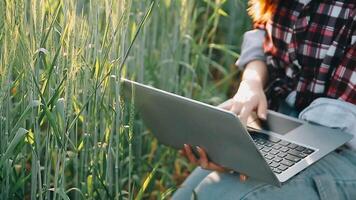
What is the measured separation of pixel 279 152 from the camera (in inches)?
55.9

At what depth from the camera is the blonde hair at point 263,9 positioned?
1.62 meters

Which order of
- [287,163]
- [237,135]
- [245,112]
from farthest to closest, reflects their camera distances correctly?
[245,112]
[287,163]
[237,135]

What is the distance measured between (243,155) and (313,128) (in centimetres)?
21

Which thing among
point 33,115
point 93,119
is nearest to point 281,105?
point 93,119

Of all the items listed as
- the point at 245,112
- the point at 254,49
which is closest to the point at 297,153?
the point at 245,112

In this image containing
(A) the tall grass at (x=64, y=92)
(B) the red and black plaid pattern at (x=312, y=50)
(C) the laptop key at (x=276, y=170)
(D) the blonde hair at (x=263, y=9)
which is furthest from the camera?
(D) the blonde hair at (x=263, y=9)

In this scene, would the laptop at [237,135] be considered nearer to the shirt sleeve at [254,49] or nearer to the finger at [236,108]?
the finger at [236,108]

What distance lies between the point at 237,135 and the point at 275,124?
262 millimetres

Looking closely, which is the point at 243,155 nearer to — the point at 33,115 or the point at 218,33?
the point at 33,115

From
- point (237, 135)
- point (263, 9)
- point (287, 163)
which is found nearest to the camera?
point (237, 135)

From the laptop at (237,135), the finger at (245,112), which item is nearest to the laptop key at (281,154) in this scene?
the laptop at (237,135)

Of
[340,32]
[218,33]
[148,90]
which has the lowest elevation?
[218,33]

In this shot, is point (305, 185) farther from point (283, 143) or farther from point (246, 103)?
point (246, 103)

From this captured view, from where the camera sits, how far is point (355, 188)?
1.40 metres
